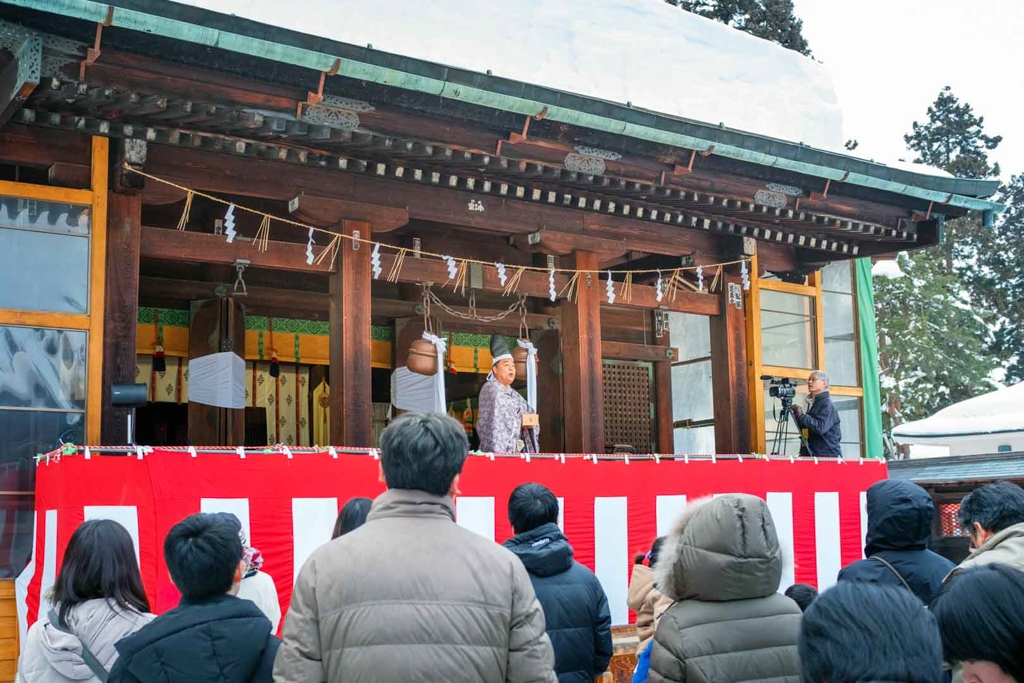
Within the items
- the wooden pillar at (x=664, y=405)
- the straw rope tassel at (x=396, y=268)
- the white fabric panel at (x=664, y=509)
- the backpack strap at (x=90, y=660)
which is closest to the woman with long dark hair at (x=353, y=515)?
the backpack strap at (x=90, y=660)

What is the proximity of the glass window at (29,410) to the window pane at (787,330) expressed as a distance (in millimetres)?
6911

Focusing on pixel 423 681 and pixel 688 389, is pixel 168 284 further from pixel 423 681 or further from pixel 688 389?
pixel 423 681

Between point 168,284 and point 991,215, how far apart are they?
8.37 metres

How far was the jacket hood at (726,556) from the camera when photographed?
286cm

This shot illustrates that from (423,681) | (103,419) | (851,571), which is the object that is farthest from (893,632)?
(103,419)

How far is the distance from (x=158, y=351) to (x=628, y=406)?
545cm

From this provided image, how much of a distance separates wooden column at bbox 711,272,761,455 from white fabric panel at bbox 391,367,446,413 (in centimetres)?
295

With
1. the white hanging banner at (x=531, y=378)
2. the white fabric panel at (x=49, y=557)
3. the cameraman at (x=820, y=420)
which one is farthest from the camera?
the cameraman at (x=820, y=420)

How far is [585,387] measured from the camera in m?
9.32

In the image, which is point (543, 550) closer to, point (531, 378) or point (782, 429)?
point (531, 378)

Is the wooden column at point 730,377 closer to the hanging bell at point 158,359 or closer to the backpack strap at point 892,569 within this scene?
the hanging bell at point 158,359

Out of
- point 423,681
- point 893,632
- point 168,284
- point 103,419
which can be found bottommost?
point 423,681

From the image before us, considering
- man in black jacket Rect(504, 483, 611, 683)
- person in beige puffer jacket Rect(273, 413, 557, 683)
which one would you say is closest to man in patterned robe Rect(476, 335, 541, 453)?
man in black jacket Rect(504, 483, 611, 683)

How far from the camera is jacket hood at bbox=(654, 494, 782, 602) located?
2.86 metres
